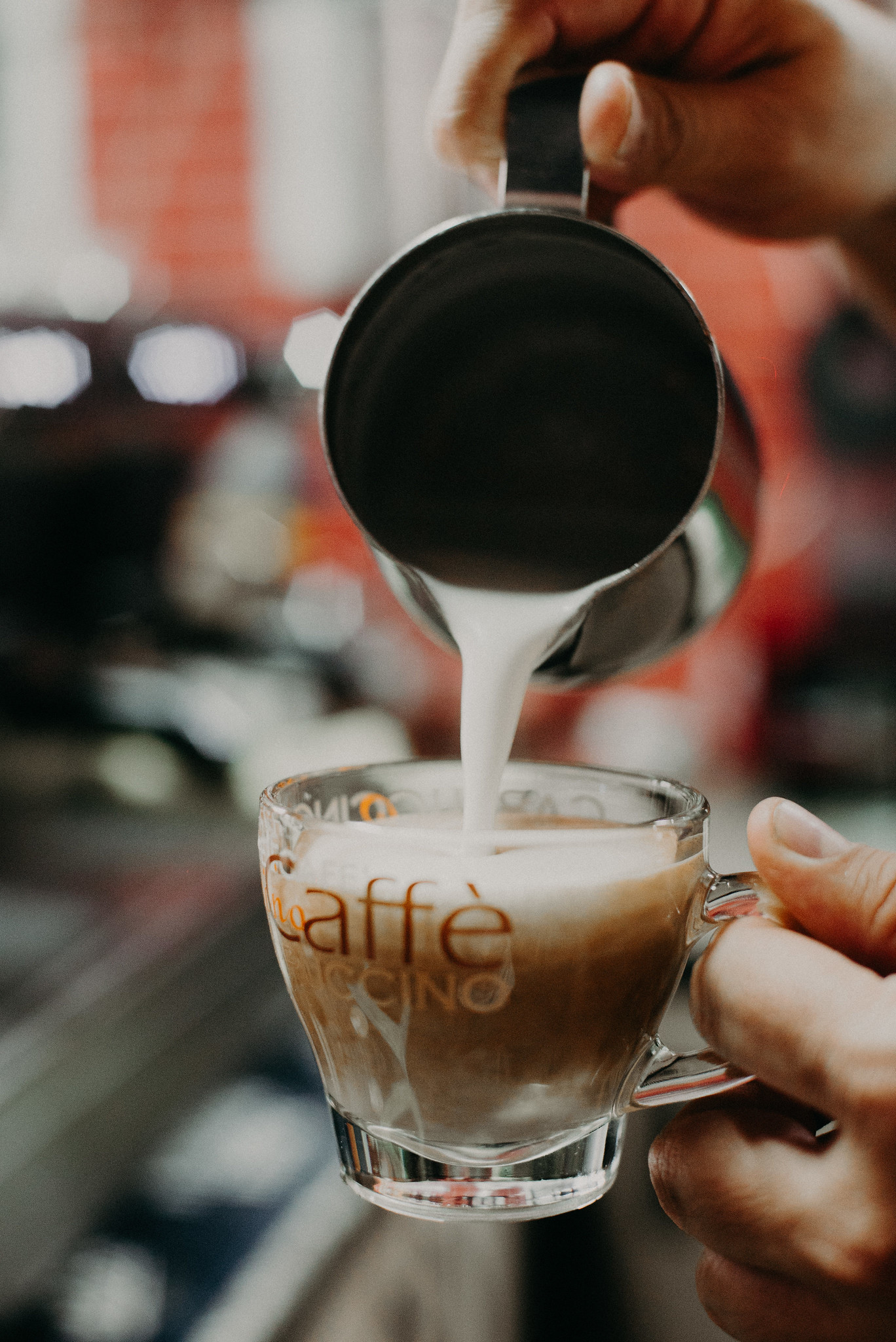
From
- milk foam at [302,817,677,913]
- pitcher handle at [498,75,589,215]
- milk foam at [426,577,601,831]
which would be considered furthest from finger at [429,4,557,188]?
milk foam at [302,817,677,913]

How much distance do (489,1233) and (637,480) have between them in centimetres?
122

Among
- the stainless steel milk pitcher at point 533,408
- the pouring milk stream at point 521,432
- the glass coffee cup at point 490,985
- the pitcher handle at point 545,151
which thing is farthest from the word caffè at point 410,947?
the pitcher handle at point 545,151

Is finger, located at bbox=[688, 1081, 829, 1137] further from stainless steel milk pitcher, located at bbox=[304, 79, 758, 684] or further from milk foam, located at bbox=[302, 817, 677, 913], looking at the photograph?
stainless steel milk pitcher, located at bbox=[304, 79, 758, 684]

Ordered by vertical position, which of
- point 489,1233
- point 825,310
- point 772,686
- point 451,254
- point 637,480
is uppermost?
point 451,254

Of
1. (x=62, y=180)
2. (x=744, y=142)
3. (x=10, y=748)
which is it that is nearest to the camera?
(x=744, y=142)

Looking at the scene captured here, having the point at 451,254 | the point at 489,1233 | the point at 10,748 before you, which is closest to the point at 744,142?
the point at 451,254

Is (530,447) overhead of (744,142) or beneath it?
beneath

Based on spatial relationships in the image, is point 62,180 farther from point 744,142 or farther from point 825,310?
point 744,142

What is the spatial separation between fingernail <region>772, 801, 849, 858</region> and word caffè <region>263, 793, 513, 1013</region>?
0.18 meters

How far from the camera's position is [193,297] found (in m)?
2.07

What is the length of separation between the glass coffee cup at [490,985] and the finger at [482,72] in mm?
488

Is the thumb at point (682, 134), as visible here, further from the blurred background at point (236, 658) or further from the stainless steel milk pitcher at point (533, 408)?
the blurred background at point (236, 658)

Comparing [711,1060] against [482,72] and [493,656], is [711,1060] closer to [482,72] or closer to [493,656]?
[493,656]

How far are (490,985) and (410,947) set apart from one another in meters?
0.05
